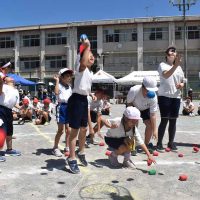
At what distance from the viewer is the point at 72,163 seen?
573cm

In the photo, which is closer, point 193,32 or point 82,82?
point 82,82

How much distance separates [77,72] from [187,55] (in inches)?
1827

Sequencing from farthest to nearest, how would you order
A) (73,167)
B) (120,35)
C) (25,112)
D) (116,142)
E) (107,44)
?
1. (107,44)
2. (120,35)
3. (25,112)
4. (116,142)
5. (73,167)

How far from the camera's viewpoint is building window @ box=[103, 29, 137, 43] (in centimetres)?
5212

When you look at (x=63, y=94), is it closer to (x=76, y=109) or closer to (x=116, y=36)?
(x=76, y=109)

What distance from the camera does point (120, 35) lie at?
5272 centimetres

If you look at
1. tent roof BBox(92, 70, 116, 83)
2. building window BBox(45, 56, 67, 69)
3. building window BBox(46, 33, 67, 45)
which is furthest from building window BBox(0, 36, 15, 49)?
tent roof BBox(92, 70, 116, 83)

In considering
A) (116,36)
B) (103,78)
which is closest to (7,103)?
(103,78)

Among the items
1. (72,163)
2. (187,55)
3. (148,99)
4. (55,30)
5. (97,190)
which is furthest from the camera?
Answer: (55,30)

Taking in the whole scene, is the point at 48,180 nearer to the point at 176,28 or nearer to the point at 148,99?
the point at 148,99

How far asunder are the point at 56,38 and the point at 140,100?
161ft

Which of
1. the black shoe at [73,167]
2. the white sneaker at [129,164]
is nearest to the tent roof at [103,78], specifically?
the white sneaker at [129,164]

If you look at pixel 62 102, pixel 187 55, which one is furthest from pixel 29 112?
pixel 187 55

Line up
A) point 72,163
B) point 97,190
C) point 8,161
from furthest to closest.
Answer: point 8,161
point 72,163
point 97,190
